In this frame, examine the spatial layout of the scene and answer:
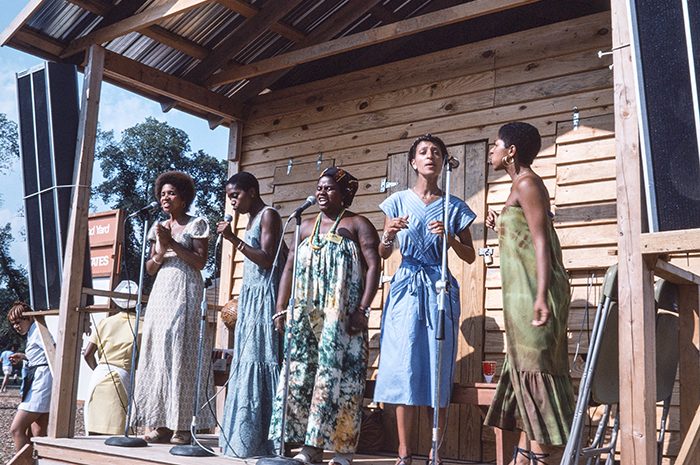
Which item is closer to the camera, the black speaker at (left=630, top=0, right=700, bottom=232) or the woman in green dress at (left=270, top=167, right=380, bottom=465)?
the black speaker at (left=630, top=0, right=700, bottom=232)

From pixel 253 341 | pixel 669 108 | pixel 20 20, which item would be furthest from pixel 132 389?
pixel 669 108

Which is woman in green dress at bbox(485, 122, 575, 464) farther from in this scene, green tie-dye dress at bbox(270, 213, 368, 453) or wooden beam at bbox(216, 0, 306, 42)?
wooden beam at bbox(216, 0, 306, 42)

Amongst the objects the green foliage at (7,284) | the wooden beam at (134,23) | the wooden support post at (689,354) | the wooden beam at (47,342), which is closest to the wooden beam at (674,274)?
the wooden support post at (689,354)

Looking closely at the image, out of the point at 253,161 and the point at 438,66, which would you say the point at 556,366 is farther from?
the point at 253,161

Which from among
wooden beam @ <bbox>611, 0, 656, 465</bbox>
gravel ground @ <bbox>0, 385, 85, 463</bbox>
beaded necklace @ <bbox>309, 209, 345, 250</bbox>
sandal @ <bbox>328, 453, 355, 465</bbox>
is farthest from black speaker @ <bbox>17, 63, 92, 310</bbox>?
wooden beam @ <bbox>611, 0, 656, 465</bbox>

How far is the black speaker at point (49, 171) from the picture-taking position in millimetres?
6105

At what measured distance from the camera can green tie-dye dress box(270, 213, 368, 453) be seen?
14.6ft

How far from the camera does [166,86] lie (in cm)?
690

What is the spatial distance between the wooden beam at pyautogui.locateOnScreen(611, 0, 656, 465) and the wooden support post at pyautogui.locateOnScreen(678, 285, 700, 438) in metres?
0.66

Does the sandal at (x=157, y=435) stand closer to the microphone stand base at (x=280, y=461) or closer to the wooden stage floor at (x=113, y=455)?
the wooden stage floor at (x=113, y=455)

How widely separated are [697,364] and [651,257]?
826mm

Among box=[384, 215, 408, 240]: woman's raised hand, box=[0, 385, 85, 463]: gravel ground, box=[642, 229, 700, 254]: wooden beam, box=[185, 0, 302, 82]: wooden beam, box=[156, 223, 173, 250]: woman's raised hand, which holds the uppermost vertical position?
box=[185, 0, 302, 82]: wooden beam

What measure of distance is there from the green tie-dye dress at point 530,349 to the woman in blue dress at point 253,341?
1596mm

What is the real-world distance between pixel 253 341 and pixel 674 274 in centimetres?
255
